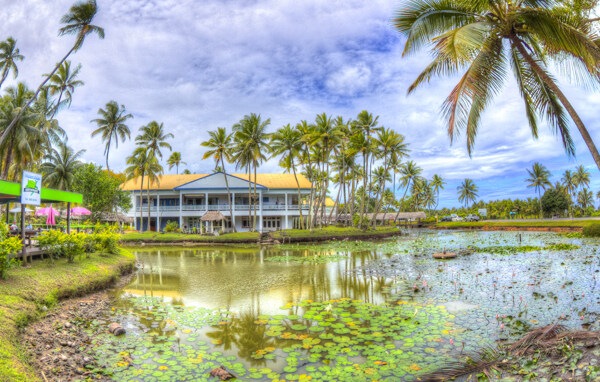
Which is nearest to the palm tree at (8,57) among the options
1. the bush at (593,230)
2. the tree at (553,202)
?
the bush at (593,230)

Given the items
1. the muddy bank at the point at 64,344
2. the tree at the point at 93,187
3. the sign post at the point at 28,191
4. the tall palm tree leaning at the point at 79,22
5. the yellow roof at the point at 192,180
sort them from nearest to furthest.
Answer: the muddy bank at the point at 64,344, the sign post at the point at 28,191, the tall palm tree leaning at the point at 79,22, the tree at the point at 93,187, the yellow roof at the point at 192,180

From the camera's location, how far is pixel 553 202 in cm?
5212

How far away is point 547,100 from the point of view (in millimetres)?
6375

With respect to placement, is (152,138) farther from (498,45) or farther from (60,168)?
(498,45)

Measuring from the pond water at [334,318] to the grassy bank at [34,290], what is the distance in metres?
1.01

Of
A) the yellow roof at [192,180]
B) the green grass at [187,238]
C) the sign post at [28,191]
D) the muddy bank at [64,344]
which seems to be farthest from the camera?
the yellow roof at [192,180]

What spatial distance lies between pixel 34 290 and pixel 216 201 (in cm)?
3384

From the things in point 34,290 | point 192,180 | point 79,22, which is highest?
point 79,22

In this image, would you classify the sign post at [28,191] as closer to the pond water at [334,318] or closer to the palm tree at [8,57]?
the pond water at [334,318]

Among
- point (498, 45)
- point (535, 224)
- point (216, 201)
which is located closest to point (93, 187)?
point (216, 201)

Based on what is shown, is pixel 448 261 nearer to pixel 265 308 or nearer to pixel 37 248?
→ pixel 265 308

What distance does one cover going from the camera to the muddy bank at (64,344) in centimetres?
445

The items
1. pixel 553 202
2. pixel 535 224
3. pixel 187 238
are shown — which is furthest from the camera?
pixel 553 202

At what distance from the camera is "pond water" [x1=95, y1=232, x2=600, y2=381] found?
15.9ft
